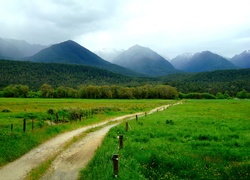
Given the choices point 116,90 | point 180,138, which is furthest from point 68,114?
point 116,90

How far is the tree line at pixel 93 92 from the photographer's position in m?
171

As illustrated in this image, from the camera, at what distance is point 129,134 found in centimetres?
2550

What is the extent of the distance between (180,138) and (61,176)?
11.7 meters

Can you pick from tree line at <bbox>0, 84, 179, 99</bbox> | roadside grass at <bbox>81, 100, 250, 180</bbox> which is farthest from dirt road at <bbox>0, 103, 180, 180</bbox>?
tree line at <bbox>0, 84, 179, 99</bbox>

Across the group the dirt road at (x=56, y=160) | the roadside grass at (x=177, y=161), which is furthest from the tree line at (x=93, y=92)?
the roadside grass at (x=177, y=161)

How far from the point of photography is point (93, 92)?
175 metres

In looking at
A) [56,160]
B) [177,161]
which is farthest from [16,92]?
[177,161]

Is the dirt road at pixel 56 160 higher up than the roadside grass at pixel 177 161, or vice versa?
the roadside grass at pixel 177 161

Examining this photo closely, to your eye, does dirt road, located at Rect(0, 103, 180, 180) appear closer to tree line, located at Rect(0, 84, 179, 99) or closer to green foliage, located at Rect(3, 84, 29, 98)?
tree line, located at Rect(0, 84, 179, 99)

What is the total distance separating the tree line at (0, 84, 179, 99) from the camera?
171000mm

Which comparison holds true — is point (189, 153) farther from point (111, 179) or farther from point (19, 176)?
point (19, 176)

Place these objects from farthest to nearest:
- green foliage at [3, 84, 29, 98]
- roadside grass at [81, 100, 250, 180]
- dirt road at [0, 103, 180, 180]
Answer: green foliage at [3, 84, 29, 98], dirt road at [0, 103, 180, 180], roadside grass at [81, 100, 250, 180]

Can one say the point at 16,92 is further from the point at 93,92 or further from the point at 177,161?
the point at 177,161

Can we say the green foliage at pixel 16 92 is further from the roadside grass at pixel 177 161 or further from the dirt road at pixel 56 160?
the roadside grass at pixel 177 161
